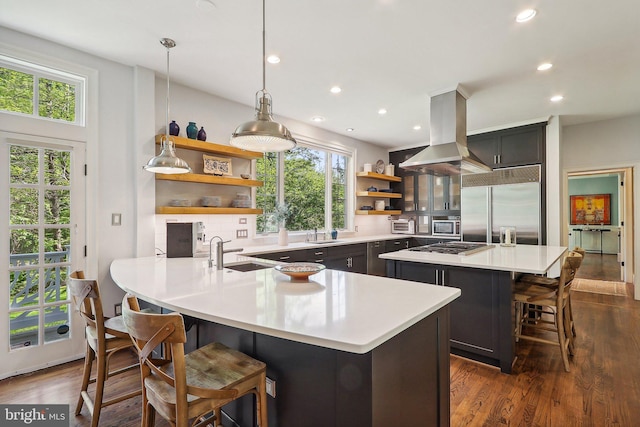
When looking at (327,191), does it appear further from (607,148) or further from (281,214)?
(607,148)

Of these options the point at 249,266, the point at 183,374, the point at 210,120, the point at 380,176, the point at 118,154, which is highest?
the point at 210,120

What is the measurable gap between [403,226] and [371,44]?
4.37m

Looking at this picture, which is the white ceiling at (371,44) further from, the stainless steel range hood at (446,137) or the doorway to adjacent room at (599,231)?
the doorway to adjacent room at (599,231)

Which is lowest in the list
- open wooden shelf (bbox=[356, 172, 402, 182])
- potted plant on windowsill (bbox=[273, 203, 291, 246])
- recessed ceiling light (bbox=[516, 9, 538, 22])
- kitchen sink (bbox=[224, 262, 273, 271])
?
kitchen sink (bbox=[224, 262, 273, 271])

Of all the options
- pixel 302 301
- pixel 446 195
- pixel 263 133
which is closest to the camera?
pixel 302 301

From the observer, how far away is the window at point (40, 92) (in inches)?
98.1

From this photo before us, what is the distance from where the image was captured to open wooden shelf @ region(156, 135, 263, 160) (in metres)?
3.20

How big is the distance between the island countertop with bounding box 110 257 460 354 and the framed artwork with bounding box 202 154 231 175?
67.4 inches

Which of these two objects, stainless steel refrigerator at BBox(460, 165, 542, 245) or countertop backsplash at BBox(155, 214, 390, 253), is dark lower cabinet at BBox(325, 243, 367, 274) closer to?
countertop backsplash at BBox(155, 214, 390, 253)

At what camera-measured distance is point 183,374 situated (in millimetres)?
1064

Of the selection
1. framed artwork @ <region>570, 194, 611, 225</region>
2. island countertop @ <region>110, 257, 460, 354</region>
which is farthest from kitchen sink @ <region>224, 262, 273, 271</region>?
framed artwork @ <region>570, 194, 611, 225</region>

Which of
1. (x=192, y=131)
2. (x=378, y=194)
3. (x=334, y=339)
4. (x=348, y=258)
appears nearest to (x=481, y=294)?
(x=334, y=339)

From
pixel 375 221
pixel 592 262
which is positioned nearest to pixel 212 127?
pixel 375 221

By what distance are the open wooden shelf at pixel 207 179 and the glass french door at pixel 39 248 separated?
28.9 inches
